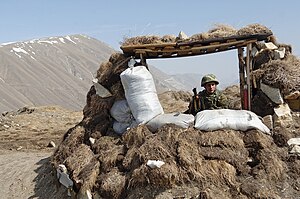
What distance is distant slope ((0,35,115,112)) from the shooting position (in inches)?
2047

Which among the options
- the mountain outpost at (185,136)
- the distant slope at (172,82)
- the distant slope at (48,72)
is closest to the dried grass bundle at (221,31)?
the mountain outpost at (185,136)

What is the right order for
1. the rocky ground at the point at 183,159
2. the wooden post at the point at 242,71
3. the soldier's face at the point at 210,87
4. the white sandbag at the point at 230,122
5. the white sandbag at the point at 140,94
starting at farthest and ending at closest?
1. the wooden post at the point at 242,71
2. the soldier's face at the point at 210,87
3. the white sandbag at the point at 140,94
4. the white sandbag at the point at 230,122
5. the rocky ground at the point at 183,159

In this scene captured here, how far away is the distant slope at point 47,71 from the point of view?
52.0 meters

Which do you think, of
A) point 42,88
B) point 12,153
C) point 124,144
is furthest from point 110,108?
point 42,88

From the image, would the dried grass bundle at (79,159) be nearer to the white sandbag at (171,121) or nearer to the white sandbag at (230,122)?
the white sandbag at (171,121)

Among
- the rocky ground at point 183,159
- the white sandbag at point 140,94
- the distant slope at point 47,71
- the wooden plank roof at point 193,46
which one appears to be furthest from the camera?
the distant slope at point 47,71

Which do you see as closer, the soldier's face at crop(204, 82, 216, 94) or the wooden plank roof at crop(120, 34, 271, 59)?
the soldier's face at crop(204, 82, 216, 94)

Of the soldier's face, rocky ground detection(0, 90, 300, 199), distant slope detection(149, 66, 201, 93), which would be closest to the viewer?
rocky ground detection(0, 90, 300, 199)

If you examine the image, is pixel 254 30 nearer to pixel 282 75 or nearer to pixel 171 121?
pixel 282 75

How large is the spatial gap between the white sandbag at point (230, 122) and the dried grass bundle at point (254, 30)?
6.21 ft

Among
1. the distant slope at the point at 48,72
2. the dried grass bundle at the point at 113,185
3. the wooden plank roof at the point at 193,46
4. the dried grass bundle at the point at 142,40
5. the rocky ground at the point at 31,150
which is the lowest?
the distant slope at the point at 48,72

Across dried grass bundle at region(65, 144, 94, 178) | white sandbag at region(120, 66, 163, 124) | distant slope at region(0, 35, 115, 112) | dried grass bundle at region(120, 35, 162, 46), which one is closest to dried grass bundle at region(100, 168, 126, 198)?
dried grass bundle at region(65, 144, 94, 178)

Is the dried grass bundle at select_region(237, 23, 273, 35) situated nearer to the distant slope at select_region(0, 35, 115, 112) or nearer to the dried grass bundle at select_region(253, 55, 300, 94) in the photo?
the dried grass bundle at select_region(253, 55, 300, 94)

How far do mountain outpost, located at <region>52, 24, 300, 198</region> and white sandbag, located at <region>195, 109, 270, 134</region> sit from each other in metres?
0.02
